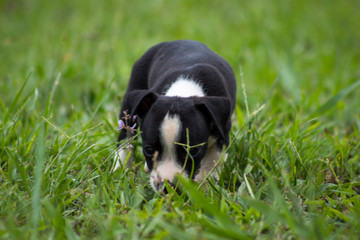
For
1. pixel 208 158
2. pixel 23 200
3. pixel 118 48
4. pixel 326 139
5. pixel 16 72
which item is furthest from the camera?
pixel 118 48

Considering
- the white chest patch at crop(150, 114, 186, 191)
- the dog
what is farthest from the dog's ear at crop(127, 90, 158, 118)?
the white chest patch at crop(150, 114, 186, 191)

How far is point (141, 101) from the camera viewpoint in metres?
3.10

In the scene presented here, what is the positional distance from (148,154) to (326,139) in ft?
6.25

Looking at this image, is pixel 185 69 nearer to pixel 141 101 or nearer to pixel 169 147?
pixel 141 101

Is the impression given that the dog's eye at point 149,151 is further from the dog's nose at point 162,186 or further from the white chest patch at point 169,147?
the dog's nose at point 162,186

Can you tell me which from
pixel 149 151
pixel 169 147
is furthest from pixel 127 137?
pixel 169 147

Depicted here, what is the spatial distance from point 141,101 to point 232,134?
1.08m

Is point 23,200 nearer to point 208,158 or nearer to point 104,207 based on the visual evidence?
point 104,207

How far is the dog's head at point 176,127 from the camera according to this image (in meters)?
2.97

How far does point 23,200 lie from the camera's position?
9.02ft

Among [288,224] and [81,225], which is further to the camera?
[81,225]

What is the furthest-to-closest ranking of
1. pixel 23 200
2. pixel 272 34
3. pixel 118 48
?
pixel 272 34
pixel 118 48
pixel 23 200

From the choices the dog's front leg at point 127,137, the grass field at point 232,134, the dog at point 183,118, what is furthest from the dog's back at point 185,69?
the dog's front leg at point 127,137

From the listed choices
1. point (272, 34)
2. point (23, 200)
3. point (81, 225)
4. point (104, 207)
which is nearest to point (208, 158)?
point (104, 207)
